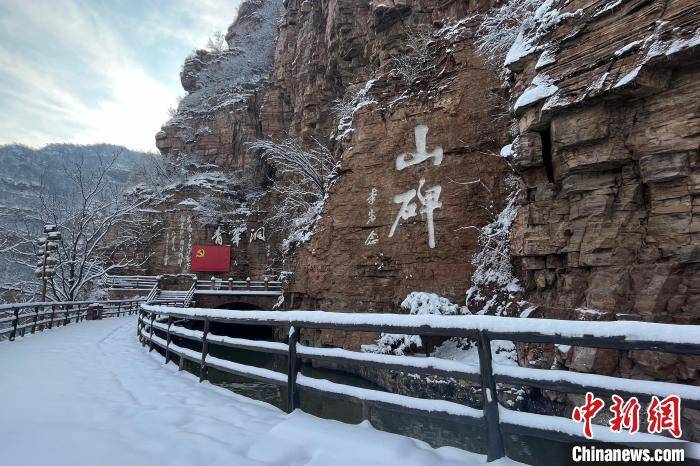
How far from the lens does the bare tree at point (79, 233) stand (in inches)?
→ 762

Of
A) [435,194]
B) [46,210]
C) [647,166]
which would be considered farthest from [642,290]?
[46,210]

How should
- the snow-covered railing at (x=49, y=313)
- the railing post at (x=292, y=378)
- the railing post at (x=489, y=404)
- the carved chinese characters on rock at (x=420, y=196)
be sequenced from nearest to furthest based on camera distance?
the railing post at (x=489, y=404) < the railing post at (x=292, y=378) < the snow-covered railing at (x=49, y=313) < the carved chinese characters on rock at (x=420, y=196)

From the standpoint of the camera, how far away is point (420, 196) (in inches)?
487

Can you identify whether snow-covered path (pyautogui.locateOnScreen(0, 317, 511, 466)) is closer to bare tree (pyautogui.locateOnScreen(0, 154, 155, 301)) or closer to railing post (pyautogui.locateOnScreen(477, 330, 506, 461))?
railing post (pyautogui.locateOnScreen(477, 330, 506, 461))

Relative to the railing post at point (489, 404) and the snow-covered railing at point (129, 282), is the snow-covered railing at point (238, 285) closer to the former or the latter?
the snow-covered railing at point (129, 282)

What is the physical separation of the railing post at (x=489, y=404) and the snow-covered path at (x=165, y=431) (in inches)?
6.5

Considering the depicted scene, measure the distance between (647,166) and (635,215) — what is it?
2.82 feet

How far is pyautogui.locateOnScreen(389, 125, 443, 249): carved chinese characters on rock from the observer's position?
12.0 m

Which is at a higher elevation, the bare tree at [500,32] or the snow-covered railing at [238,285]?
the bare tree at [500,32]

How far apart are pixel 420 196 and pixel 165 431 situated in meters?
10.3

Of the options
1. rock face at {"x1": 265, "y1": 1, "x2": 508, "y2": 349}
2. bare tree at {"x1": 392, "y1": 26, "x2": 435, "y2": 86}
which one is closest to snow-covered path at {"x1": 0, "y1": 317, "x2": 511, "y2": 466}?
rock face at {"x1": 265, "y1": 1, "x2": 508, "y2": 349}

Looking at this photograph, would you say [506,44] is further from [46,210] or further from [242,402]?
[46,210]

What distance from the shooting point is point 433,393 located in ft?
33.4

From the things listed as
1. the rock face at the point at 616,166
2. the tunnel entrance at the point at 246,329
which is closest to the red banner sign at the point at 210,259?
the tunnel entrance at the point at 246,329
